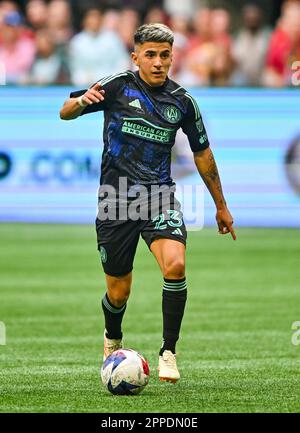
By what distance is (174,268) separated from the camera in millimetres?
8453

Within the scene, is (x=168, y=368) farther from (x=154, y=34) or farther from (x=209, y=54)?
(x=209, y=54)

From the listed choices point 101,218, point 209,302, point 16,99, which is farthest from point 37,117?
point 101,218

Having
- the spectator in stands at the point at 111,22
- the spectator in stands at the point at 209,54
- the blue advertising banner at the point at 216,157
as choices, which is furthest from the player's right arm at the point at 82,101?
the spectator in stands at the point at 111,22

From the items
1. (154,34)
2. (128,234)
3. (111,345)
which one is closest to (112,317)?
(111,345)

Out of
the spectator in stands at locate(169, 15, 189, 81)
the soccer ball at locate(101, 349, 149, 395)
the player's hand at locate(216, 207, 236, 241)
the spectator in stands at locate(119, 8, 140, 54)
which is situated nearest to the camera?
the soccer ball at locate(101, 349, 149, 395)

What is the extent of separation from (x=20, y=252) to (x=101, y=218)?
28.3ft

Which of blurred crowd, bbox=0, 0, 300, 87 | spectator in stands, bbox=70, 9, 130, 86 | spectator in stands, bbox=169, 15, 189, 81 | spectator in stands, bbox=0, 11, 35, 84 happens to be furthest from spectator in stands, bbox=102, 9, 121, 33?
spectator in stands, bbox=0, 11, 35, 84

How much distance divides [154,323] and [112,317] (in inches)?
113

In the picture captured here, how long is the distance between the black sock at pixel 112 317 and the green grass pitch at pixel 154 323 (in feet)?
0.97

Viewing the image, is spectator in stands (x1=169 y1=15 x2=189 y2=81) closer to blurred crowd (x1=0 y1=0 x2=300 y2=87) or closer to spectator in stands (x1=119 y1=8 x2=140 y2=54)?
blurred crowd (x1=0 y1=0 x2=300 y2=87)

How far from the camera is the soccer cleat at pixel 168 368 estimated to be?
8.43 m

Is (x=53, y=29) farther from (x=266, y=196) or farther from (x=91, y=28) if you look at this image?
(x=266, y=196)

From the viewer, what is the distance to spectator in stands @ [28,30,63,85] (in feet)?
66.8

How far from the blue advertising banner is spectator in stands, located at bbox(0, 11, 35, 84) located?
171 cm
